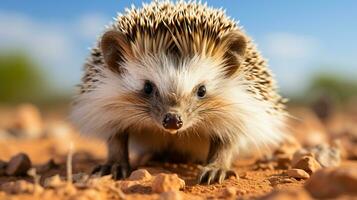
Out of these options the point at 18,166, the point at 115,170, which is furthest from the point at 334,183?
the point at 18,166

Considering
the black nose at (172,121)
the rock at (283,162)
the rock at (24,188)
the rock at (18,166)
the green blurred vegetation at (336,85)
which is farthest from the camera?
the green blurred vegetation at (336,85)

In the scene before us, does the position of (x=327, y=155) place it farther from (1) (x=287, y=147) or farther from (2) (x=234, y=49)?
(2) (x=234, y=49)

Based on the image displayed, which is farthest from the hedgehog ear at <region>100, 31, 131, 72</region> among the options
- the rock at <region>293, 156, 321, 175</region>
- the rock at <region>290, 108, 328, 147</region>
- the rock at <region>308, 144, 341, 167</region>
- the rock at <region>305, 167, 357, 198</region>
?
the rock at <region>290, 108, 328, 147</region>

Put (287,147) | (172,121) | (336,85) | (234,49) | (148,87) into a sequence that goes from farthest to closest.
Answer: (336,85) < (287,147) < (234,49) < (148,87) < (172,121)

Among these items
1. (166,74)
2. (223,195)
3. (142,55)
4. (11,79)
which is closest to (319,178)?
(223,195)

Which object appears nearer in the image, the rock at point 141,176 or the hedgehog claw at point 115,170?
the rock at point 141,176

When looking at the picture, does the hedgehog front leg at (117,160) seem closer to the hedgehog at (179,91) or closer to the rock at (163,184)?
the hedgehog at (179,91)

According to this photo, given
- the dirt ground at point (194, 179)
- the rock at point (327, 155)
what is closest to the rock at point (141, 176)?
the dirt ground at point (194, 179)
